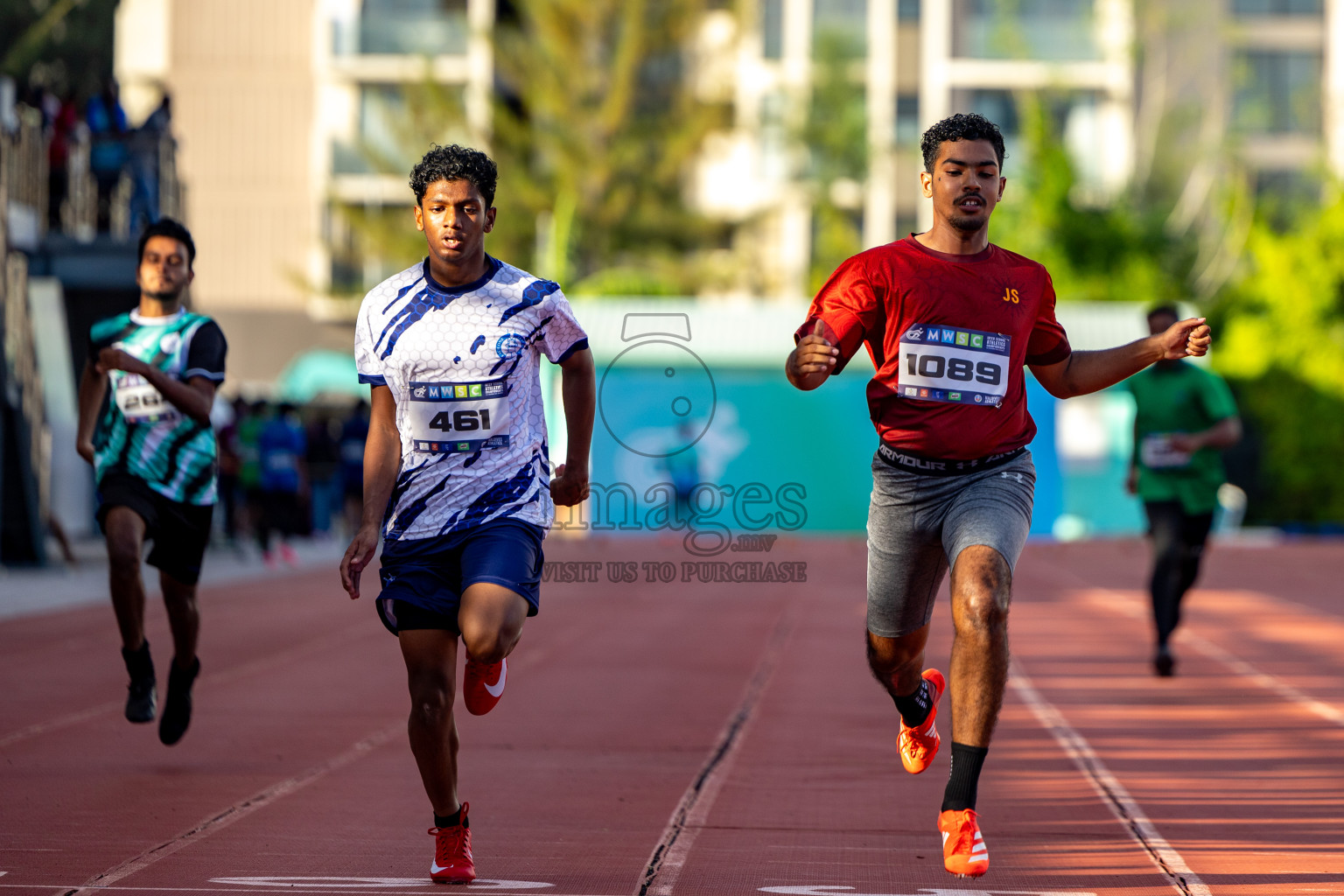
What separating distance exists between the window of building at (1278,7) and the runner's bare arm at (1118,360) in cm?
5130

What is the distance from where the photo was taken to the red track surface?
547cm

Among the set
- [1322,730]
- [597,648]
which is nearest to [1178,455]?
[1322,730]

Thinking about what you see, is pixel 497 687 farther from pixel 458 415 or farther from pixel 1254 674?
pixel 1254 674

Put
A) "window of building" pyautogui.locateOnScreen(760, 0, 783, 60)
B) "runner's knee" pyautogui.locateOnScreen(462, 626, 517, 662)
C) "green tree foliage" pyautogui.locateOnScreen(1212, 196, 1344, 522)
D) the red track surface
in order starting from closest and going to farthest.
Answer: "runner's knee" pyautogui.locateOnScreen(462, 626, 517, 662), the red track surface, "green tree foliage" pyautogui.locateOnScreen(1212, 196, 1344, 522), "window of building" pyautogui.locateOnScreen(760, 0, 783, 60)

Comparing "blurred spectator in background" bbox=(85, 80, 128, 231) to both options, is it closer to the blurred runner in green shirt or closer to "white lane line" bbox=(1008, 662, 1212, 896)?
the blurred runner in green shirt

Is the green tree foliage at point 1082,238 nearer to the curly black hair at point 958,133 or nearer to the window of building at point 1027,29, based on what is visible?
the window of building at point 1027,29

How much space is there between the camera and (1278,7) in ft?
175

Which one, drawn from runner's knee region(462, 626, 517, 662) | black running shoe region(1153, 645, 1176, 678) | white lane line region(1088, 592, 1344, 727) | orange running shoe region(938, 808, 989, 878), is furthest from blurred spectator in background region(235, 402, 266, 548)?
orange running shoe region(938, 808, 989, 878)

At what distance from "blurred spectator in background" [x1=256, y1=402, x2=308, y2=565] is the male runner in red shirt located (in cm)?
1650

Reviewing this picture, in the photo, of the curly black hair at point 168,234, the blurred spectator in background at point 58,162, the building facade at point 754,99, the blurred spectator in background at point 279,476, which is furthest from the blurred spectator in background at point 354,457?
the building facade at point 754,99

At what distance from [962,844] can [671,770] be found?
103 inches

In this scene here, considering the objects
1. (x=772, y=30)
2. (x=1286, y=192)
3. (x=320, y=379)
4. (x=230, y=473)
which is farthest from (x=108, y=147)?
(x=1286, y=192)

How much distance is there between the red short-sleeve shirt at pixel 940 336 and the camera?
5.45 metres

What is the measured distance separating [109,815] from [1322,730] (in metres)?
5.73
